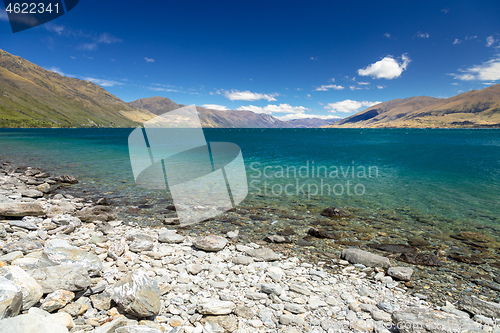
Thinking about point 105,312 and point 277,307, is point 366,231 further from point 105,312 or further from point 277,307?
point 105,312

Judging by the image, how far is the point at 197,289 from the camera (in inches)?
290

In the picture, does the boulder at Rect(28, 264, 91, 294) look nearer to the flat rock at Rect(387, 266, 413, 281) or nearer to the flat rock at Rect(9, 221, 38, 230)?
the flat rock at Rect(9, 221, 38, 230)

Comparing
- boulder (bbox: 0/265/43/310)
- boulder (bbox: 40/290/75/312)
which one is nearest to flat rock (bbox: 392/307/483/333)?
boulder (bbox: 40/290/75/312)

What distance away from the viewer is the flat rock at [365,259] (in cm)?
952

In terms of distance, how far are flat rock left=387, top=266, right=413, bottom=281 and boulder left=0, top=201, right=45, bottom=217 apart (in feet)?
55.8

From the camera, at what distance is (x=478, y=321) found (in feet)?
21.3

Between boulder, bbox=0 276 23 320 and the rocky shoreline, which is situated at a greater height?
boulder, bbox=0 276 23 320

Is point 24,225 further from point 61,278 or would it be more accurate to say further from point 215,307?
point 215,307

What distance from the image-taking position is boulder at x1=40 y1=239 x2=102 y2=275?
23.2 ft

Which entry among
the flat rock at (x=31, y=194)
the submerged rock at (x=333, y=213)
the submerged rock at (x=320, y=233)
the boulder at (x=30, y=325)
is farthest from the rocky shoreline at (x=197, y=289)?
the flat rock at (x=31, y=194)

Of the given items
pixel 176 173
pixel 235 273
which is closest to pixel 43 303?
pixel 235 273

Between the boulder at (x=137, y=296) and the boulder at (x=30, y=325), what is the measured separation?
1.46 metres

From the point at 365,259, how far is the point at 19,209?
1692cm

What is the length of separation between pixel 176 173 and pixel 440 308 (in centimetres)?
2978
